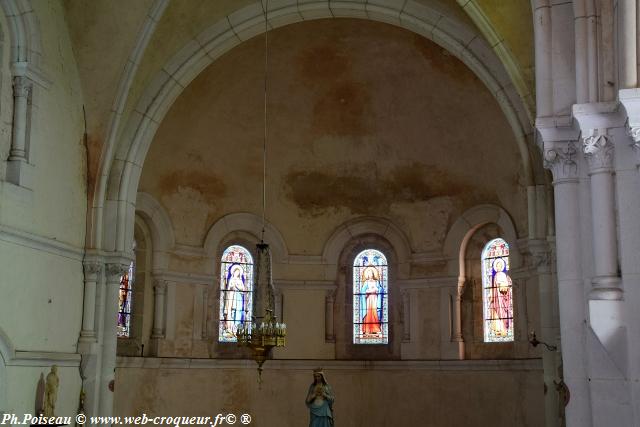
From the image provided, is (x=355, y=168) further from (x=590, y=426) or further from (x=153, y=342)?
(x=590, y=426)

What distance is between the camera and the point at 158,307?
16.1 m

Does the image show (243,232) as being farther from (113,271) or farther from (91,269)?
(91,269)

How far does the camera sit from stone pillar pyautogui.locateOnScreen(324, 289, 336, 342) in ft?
57.1

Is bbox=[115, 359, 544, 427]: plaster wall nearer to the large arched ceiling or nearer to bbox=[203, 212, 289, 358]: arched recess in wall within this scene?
bbox=[203, 212, 289, 358]: arched recess in wall

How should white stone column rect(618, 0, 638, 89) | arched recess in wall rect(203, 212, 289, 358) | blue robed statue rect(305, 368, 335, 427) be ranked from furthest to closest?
arched recess in wall rect(203, 212, 289, 358), blue robed statue rect(305, 368, 335, 427), white stone column rect(618, 0, 638, 89)

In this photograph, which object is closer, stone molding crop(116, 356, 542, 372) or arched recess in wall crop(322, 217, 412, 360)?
stone molding crop(116, 356, 542, 372)

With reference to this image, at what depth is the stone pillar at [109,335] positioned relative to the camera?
13.1 meters

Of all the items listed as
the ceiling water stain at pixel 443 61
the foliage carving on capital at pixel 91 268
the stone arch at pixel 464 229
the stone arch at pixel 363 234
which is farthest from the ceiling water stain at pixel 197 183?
the ceiling water stain at pixel 443 61

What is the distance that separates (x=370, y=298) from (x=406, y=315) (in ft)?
3.07

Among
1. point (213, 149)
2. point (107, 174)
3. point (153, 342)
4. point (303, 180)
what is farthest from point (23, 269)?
point (303, 180)

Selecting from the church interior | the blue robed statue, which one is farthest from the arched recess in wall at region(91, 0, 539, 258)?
the blue robed statue

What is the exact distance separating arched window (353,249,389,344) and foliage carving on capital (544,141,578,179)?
359 inches

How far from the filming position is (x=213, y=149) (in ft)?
56.0

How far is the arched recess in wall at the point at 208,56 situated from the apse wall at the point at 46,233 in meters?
0.51
